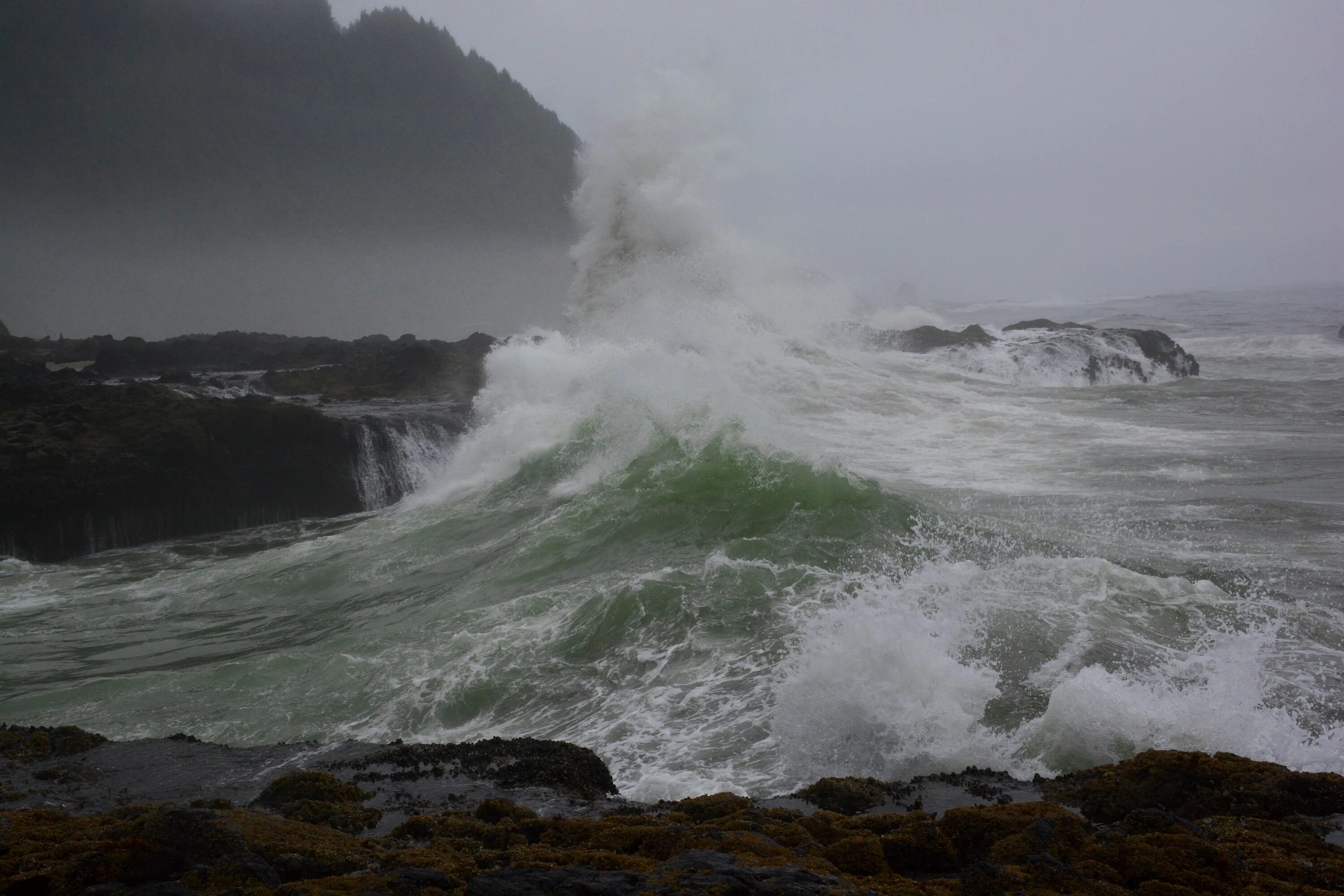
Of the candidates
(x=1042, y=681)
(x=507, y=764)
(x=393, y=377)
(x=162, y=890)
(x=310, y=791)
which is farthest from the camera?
(x=393, y=377)

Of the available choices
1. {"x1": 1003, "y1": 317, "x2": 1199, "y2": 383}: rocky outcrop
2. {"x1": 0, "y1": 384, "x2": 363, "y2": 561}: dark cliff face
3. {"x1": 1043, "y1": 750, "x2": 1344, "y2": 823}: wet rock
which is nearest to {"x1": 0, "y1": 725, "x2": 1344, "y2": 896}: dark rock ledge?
{"x1": 1043, "y1": 750, "x2": 1344, "y2": 823}: wet rock

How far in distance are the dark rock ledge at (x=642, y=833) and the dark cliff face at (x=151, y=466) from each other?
9.69 m

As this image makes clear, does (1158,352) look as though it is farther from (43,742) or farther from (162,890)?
(162,890)

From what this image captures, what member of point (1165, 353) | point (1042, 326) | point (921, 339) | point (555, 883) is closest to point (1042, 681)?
point (555, 883)

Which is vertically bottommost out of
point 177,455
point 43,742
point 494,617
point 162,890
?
point 494,617

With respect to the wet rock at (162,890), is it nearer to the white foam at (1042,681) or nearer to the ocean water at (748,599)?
the ocean water at (748,599)

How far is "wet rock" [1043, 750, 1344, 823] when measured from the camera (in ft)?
10.7

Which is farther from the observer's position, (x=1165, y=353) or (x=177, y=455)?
(x=1165, y=353)

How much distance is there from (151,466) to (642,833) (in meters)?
13.1

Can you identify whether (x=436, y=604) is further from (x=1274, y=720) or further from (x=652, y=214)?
(x=652, y=214)

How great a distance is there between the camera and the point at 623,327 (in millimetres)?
19969

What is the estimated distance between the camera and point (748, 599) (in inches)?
284

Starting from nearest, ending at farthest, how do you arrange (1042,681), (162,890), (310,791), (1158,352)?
(162,890) < (310,791) < (1042,681) < (1158,352)

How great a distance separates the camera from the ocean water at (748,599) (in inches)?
191
